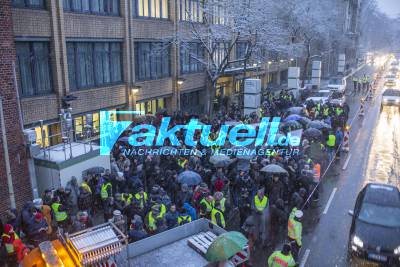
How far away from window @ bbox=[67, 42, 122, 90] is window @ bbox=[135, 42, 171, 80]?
1.87 metres

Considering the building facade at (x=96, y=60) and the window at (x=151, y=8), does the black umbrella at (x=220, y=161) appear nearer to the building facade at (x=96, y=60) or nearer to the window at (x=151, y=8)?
the building facade at (x=96, y=60)

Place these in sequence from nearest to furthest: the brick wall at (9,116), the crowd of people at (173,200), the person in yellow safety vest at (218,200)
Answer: the crowd of people at (173,200) < the person in yellow safety vest at (218,200) < the brick wall at (9,116)

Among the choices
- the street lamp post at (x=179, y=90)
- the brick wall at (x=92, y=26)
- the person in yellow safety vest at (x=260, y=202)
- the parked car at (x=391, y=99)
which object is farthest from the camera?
the parked car at (x=391, y=99)

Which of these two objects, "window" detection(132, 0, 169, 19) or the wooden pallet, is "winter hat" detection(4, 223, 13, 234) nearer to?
the wooden pallet

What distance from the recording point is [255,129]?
19016 mm

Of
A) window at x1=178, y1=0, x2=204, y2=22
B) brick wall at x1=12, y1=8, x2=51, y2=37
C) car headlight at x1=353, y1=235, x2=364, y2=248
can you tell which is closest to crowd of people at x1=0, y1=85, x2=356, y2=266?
car headlight at x1=353, y1=235, x2=364, y2=248

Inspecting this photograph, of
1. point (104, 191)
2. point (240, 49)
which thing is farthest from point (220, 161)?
point (240, 49)

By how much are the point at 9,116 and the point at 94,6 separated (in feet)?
33.1

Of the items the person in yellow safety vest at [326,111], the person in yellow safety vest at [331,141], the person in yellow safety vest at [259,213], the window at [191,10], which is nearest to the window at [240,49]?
the window at [191,10]

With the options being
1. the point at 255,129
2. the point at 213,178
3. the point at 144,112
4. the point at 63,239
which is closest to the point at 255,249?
the point at 213,178

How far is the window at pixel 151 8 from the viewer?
23.1m

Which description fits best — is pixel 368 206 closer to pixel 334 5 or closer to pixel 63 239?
pixel 63 239

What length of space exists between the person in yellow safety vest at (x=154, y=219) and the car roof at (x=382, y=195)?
19.1ft

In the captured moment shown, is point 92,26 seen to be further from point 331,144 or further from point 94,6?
point 331,144
